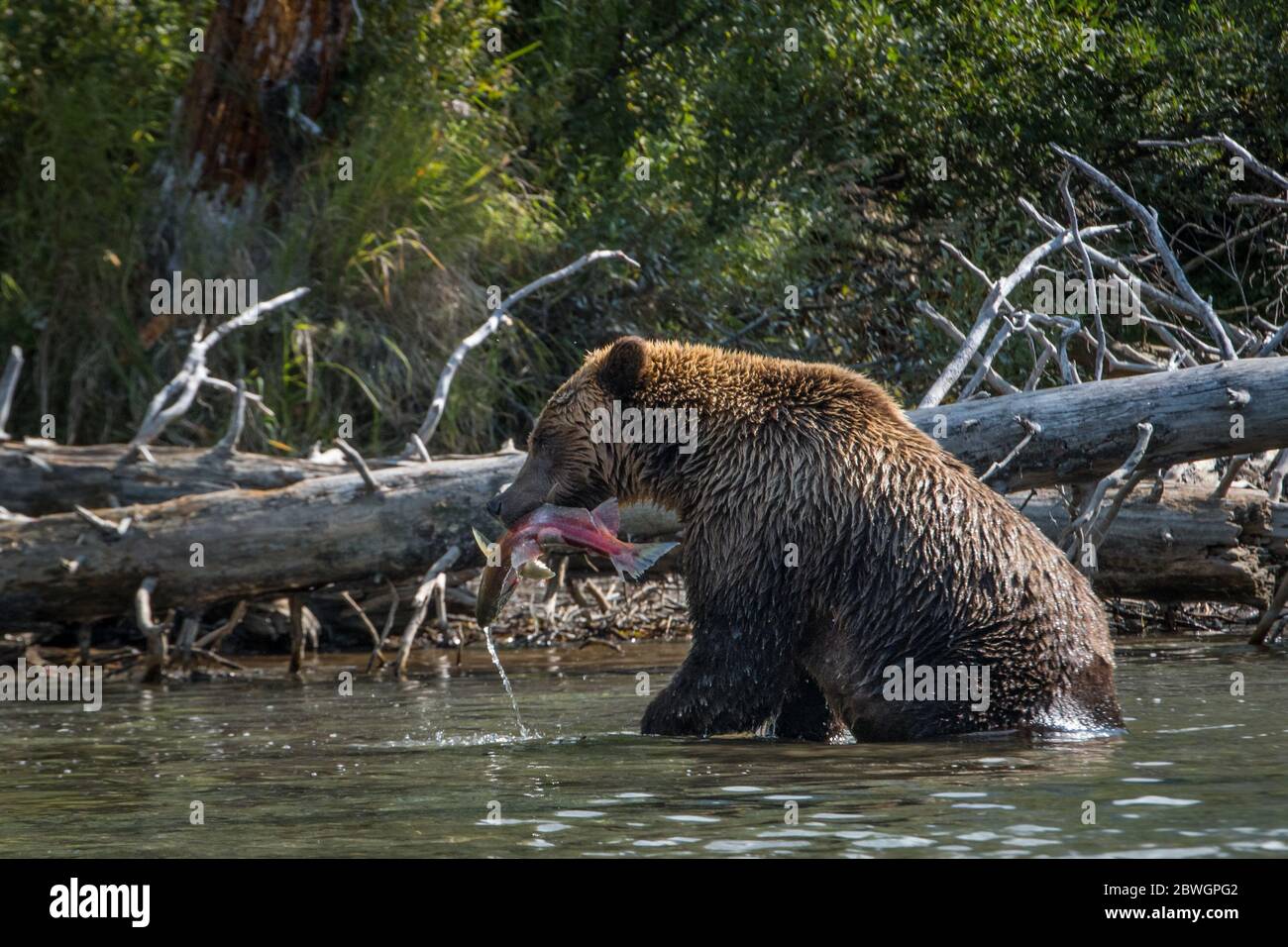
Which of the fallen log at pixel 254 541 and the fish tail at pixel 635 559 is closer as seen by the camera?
the fish tail at pixel 635 559

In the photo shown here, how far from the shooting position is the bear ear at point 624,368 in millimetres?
6660

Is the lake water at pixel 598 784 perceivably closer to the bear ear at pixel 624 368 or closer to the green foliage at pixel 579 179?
the bear ear at pixel 624 368

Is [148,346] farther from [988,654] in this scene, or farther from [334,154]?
[988,654]

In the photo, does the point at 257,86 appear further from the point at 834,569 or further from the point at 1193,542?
the point at 834,569

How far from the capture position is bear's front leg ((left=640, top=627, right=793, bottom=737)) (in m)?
6.29

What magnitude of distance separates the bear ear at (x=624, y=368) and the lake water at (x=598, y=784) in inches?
53.0

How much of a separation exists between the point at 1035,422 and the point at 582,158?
5.97m

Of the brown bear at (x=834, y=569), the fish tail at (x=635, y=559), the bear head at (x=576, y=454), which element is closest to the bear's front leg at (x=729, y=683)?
the brown bear at (x=834, y=569)

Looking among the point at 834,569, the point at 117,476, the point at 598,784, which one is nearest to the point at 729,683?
the point at 834,569

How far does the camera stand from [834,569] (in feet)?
20.8

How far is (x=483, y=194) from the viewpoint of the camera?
39.4ft
